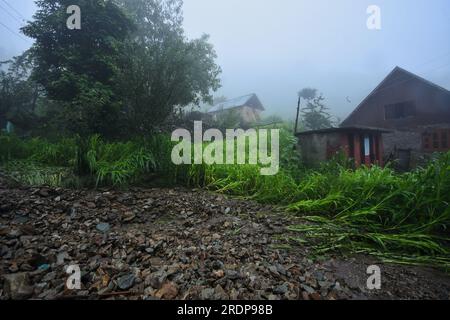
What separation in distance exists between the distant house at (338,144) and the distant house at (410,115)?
474cm

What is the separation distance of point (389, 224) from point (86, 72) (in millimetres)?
9801

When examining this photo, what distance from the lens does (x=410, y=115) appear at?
14562 millimetres

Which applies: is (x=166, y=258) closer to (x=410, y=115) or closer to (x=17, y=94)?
(x=410, y=115)

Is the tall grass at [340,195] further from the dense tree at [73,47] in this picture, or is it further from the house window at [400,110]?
the house window at [400,110]

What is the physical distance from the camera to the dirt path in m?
1.66

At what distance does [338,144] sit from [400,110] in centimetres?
1130

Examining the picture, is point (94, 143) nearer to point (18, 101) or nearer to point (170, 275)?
point (170, 275)

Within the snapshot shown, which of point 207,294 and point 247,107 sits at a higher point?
point 247,107

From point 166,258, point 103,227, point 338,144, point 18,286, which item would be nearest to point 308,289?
point 166,258

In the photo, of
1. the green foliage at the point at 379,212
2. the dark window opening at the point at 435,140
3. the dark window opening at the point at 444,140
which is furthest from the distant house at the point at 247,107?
the green foliage at the point at 379,212

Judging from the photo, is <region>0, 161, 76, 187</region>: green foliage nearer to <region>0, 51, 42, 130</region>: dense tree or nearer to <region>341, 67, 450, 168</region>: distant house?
<region>0, 51, 42, 130</region>: dense tree

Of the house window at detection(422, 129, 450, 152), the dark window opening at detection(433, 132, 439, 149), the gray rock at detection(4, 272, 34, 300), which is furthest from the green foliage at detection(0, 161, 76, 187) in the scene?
the dark window opening at detection(433, 132, 439, 149)

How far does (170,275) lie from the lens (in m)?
1.78

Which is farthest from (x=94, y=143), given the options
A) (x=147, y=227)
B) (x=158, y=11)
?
(x=158, y=11)
